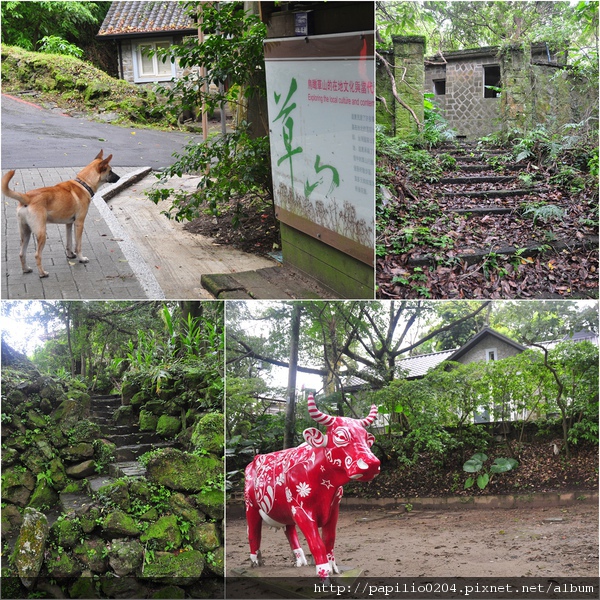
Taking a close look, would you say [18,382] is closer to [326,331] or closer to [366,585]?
[326,331]

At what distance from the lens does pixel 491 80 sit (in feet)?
23.5

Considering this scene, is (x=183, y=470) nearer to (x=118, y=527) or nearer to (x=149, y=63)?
(x=118, y=527)

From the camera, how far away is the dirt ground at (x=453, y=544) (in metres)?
4.05

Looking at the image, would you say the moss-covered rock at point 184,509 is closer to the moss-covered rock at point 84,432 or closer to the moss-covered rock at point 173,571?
the moss-covered rock at point 173,571

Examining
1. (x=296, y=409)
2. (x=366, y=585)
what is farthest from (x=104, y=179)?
(x=366, y=585)

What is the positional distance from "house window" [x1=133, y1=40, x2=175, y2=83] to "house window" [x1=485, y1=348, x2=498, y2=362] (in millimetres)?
3627

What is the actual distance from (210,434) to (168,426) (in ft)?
1.36

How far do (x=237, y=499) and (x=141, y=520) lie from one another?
2.44 ft

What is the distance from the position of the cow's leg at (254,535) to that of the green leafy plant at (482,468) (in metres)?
1.46

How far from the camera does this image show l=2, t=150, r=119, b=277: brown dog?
464cm

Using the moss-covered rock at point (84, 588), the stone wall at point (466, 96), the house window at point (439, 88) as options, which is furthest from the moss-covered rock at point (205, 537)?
the house window at point (439, 88)

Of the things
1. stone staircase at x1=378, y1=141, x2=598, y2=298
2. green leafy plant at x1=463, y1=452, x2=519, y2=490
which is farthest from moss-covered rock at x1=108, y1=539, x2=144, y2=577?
stone staircase at x1=378, y1=141, x2=598, y2=298

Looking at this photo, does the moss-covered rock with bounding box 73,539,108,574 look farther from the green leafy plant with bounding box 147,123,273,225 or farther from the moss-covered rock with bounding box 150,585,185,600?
the green leafy plant with bounding box 147,123,273,225

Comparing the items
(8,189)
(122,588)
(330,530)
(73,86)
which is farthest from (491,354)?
(73,86)
